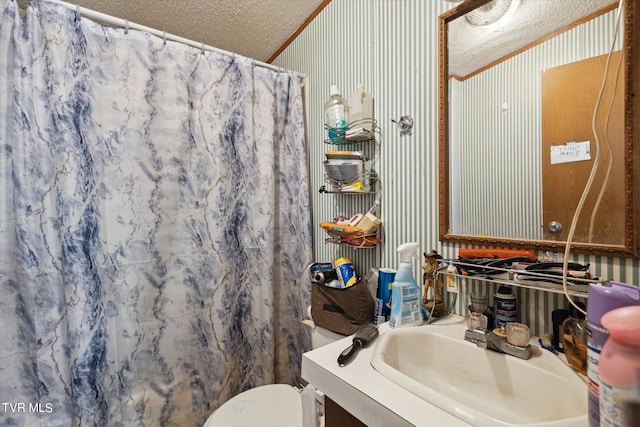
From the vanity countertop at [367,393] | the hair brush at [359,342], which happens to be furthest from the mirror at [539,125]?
the vanity countertop at [367,393]

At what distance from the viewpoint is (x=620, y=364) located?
12.2 inches

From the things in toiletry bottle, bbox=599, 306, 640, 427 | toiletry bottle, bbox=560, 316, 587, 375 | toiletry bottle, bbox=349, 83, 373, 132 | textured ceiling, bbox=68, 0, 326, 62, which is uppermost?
textured ceiling, bbox=68, 0, 326, 62

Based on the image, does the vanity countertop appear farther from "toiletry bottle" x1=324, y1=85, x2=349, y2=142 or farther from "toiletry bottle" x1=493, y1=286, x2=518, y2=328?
"toiletry bottle" x1=324, y1=85, x2=349, y2=142

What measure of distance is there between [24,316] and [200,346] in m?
0.62

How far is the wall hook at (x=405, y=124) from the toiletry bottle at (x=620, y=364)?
832 mm

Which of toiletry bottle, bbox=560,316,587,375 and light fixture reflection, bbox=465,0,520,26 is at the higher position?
light fixture reflection, bbox=465,0,520,26

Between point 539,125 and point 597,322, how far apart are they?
547 mm

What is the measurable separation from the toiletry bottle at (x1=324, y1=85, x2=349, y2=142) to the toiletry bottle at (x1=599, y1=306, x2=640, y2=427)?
1.04 meters

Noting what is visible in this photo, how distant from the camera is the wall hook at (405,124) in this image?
1049 millimetres

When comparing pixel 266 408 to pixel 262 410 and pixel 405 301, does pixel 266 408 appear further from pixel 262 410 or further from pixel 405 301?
pixel 405 301

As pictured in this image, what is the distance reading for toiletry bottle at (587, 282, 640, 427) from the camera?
15.1 inches

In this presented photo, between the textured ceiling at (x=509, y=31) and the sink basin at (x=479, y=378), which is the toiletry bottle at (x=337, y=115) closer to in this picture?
the textured ceiling at (x=509, y=31)

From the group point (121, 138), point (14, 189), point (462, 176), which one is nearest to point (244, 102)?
point (121, 138)

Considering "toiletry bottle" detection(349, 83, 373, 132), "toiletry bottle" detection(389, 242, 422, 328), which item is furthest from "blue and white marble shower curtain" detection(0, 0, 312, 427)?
"toiletry bottle" detection(389, 242, 422, 328)
